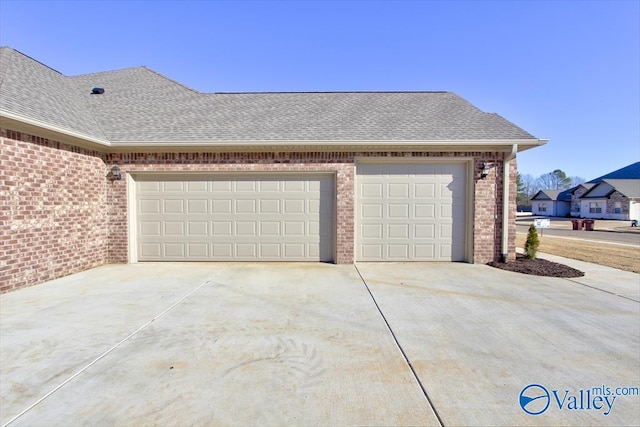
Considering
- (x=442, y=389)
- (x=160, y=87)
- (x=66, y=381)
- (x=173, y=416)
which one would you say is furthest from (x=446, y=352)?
(x=160, y=87)

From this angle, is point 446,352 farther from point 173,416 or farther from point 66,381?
point 66,381

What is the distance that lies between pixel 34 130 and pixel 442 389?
26.9ft

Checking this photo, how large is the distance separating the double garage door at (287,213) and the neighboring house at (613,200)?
41.0m

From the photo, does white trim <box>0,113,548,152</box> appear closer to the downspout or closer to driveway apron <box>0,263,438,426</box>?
the downspout

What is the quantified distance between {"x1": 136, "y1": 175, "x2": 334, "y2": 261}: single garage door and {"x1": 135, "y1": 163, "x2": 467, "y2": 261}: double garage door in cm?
3

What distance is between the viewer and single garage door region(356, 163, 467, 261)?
839 cm

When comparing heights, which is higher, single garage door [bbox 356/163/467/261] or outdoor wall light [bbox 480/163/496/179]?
outdoor wall light [bbox 480/163/496/179]

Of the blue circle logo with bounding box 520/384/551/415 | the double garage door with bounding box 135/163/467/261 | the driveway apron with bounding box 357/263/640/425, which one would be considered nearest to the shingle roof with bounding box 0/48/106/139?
the double garage door with bounding box 135/163/467/261

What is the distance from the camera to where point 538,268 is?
7590mm

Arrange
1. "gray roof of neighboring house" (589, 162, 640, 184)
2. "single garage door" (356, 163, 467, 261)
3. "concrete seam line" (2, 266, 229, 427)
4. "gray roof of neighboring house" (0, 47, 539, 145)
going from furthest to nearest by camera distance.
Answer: "gray roof of neighboring house" (589, 162, 640, 184)
"single garage door" (356, 163, 467, 261)
"gray roof of neighboring house" (0, 47, 539, 145)
"concrete seam line" (2, 266, 229, 427)

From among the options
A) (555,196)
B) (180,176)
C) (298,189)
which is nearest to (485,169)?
(298,189)

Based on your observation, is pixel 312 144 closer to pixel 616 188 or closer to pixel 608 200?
pixel 616 188

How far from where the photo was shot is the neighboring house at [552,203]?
47.9 m

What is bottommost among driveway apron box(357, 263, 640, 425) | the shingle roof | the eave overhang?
driveway apron box(357, 263, 640, 425)
